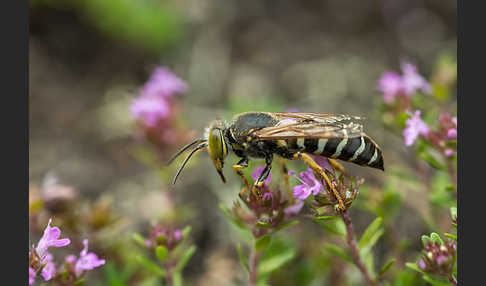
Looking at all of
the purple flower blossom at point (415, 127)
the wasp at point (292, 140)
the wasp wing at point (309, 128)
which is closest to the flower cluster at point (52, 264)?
the wasp at point (292, 140)

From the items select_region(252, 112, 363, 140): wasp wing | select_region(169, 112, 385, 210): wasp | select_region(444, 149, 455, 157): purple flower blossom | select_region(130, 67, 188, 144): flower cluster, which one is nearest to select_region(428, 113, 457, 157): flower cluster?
select_region(444, 149, 455, 157): purple flower blossom

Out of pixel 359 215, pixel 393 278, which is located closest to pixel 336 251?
pixel 393 278

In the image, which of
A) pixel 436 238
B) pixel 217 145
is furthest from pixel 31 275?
pixel 436 238

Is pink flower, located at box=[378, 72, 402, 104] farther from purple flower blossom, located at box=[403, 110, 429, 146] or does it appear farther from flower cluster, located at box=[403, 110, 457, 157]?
purple flower blossom, located at box=[403, 110, 429, 146]

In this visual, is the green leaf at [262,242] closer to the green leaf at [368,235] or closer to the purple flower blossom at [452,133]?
the green leaf at [368,235]

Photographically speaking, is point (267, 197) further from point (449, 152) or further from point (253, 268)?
point (449, 152)

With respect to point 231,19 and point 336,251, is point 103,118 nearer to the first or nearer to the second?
point 231,19
